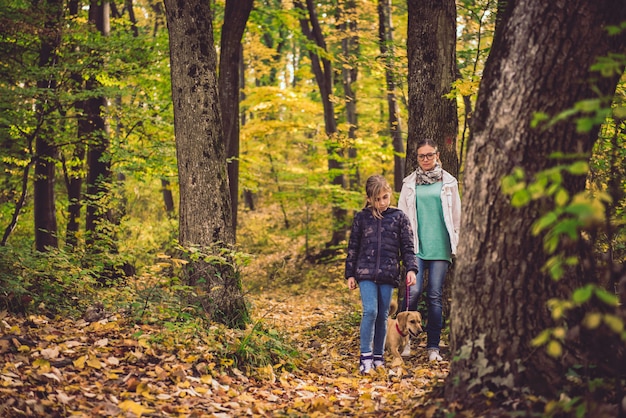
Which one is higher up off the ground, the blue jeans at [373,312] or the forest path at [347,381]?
the blue jeans at [373,312]

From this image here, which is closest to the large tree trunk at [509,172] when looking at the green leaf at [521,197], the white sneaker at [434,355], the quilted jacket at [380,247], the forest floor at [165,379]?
the forest floor at [165,379]

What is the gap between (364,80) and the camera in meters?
20.5

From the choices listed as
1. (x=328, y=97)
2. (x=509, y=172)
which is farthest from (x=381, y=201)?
(x=328, y=97)

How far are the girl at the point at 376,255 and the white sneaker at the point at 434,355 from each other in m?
0.75

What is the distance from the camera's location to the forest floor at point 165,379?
3.68m

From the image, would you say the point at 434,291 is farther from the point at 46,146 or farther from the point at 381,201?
the point at 46,146

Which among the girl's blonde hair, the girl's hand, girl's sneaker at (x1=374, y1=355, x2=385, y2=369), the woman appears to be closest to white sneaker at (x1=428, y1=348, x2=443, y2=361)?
the woman

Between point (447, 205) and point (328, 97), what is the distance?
10.7 meters

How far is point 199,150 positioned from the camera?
652cm

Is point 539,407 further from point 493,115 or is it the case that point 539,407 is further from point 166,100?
point 166,100

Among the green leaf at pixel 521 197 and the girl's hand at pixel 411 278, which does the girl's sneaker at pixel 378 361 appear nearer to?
the girl's hand at pixel 411 278

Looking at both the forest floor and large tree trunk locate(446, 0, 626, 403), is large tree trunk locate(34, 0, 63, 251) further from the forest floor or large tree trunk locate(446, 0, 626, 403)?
large tree trunk locate(446, 0, 626, 403)

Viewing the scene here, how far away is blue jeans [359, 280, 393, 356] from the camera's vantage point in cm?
532

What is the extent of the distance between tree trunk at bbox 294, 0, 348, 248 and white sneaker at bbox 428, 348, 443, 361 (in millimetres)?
8743
